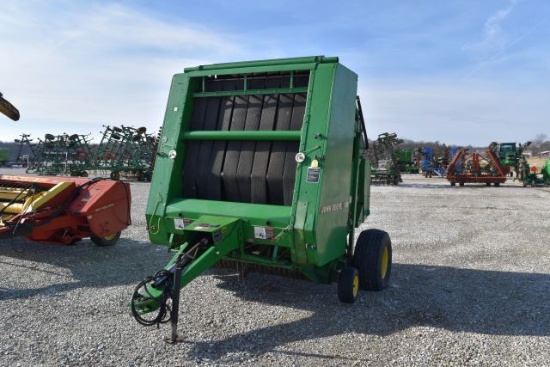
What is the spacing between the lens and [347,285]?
4812mm

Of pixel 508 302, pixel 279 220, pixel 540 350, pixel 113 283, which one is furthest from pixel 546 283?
pixel 113 283

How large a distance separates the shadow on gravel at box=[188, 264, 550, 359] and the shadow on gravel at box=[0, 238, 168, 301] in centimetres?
146

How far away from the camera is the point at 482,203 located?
16.1 m

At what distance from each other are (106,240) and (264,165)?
3.83 meters

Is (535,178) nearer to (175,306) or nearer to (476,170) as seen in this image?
(476,170)

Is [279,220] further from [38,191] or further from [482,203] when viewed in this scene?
[482,203]

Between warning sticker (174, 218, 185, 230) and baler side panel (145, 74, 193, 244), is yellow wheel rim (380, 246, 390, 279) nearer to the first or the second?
warning sticker (174, 218, 185, 230)

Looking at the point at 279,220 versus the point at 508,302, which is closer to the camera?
the point at 279,220

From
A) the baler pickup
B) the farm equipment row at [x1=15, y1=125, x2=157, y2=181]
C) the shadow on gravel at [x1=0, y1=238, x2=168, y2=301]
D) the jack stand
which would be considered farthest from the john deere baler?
the farm equipment row at [x1=15, y1=125, x2=157, y2=181]

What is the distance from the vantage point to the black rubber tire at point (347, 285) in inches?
190

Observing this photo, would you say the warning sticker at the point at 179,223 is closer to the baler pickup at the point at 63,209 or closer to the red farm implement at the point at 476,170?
the baler pickup at the point at 63,209

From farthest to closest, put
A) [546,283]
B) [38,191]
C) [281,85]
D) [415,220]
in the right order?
[415,220]
[38,191]
[546,283]
[281,85]

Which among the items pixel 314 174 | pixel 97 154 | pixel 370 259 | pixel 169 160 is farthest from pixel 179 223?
pixel 97 154

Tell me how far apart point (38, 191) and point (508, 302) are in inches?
263
